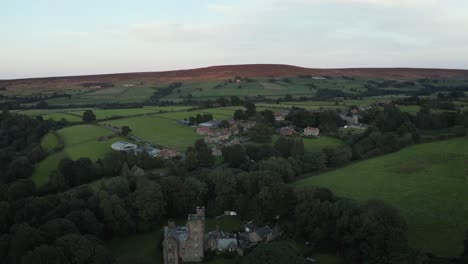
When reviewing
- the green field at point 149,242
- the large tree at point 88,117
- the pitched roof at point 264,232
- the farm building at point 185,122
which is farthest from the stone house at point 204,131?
the pitched roof at point 264,232

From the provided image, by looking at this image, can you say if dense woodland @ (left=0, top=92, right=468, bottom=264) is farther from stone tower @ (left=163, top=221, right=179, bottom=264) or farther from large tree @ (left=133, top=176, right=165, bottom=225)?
stone tower @ (left=163, top=221, right=179, bottom=264)

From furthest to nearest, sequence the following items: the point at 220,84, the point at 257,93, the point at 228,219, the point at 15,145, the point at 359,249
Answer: the point at 220,84, the point at 257,93, the point at 15,145, the point at 228,219, the point at 359,249

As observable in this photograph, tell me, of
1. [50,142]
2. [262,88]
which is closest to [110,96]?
[262,88]

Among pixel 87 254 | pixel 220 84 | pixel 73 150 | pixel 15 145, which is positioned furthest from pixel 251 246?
pixel 220 84

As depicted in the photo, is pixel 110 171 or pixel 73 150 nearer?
pixel 110 171

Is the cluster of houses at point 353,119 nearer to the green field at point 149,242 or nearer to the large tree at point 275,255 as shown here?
the green field at point 149,242

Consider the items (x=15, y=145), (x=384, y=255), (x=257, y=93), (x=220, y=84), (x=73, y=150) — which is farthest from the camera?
(x=220, y=84)

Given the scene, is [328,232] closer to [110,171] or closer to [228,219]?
[228,219]
